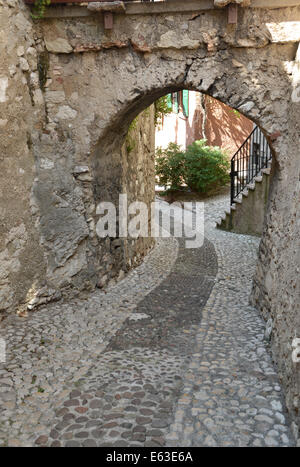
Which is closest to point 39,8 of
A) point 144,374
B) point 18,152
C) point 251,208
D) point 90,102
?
point 90,102

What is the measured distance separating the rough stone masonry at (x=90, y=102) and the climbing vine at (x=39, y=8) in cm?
11

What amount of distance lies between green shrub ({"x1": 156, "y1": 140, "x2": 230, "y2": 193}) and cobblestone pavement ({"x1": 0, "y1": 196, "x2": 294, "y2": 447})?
28.4ft

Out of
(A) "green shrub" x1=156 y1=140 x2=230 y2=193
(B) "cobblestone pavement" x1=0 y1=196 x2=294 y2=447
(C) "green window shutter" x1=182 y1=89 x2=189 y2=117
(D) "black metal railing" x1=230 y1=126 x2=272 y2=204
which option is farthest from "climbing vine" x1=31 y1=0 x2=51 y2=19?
(C) "green window shutter" x1=182 y1=89 x2=189 y2=117

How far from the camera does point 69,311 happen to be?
4.18m

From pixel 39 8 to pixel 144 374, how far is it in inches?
136

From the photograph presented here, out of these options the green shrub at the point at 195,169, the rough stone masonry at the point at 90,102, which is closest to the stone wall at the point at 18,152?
the rough stone masonry at the point at 90,102

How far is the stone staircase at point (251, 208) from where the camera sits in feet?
26.3

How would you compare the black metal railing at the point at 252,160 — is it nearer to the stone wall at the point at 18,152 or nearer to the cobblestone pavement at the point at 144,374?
the cobblestone pavement at the point at 144,374

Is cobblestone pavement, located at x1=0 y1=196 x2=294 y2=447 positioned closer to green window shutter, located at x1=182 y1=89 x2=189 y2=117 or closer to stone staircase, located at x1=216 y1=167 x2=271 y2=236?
stone staircase, located at x1=216 y1=167 x2=271 y2=236

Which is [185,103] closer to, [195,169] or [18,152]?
[195,169]

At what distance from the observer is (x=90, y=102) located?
4293mm

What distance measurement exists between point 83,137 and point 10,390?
261cm

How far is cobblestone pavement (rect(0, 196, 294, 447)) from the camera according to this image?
92.0 inches
